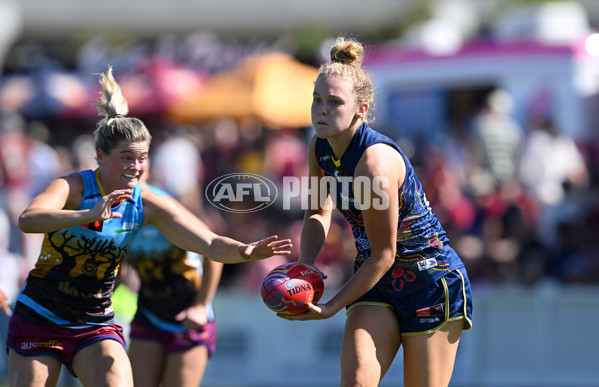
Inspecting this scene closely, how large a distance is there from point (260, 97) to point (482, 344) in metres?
6.69

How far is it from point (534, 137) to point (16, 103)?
11080 mm

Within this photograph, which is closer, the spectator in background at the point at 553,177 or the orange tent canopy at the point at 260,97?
the spectator in background at the point at 553,177

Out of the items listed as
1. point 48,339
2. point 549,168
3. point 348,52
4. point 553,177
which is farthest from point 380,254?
point 553,177

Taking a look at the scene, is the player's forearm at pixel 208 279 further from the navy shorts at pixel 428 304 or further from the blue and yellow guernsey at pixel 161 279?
the navy shorts at pixel 428 304

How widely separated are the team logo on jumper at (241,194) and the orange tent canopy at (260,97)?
3.33 metres

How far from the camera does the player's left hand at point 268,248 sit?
4527mm

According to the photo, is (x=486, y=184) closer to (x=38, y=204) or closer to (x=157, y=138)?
(x=157, y=138)

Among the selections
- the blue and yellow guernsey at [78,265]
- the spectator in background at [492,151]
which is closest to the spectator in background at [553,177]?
the spectator in background at [492,151]

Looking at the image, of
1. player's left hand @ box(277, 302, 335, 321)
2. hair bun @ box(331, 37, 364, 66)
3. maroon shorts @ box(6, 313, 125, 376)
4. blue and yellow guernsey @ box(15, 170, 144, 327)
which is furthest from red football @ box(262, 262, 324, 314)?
hair bun @ box(331, 37, 364, 66)

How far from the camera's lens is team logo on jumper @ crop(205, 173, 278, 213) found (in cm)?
912

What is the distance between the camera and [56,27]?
26828 millimetres

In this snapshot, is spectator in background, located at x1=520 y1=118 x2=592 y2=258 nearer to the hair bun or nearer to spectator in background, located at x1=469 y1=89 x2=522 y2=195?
spectator in background, located at x1=469 y1=89 x2=522 y2=195

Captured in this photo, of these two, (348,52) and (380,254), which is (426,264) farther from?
(348,52)

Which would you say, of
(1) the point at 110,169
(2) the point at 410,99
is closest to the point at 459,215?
(2) the point at 410,99
